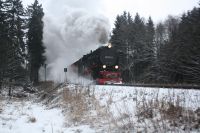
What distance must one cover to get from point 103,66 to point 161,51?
20113 mm

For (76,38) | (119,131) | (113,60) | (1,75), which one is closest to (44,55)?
(76,38)

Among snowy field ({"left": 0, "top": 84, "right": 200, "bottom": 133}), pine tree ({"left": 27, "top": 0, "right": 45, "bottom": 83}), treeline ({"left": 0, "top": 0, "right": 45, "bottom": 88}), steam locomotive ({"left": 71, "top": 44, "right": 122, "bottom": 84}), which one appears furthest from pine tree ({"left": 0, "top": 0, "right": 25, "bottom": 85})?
snowy field ({"left": 0, "top": 84, "right": 200, "bottom": 133})

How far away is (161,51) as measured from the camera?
139 ft

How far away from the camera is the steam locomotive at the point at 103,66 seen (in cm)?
2338

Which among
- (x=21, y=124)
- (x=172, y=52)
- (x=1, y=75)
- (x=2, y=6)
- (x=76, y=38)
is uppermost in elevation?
(x=2, y=6)

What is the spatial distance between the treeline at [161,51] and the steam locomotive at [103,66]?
22.0 feet

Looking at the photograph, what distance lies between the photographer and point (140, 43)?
170ft

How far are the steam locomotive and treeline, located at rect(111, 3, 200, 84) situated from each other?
264 inches

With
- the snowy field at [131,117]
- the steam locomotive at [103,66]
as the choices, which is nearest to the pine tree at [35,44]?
the steam locomotive at [103,66]

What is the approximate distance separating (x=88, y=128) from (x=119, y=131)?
1.50 meters

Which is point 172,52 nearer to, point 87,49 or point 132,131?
point 87,49

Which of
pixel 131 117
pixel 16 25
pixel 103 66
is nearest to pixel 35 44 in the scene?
pixel 16 25

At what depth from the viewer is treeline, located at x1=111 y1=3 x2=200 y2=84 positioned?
1116 inches

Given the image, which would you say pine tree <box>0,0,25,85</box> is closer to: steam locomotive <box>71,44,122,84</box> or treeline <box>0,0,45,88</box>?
treeline <box>0,0,45,88</box>
